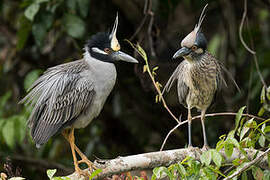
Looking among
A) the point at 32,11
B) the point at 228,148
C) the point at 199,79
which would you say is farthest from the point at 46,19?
the point at 228,148

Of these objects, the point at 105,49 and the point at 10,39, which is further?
the point at 10,39

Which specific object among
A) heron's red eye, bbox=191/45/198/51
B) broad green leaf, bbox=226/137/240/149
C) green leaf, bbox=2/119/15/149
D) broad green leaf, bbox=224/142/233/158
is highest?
heron's red eye, bbox=191/45/198/51

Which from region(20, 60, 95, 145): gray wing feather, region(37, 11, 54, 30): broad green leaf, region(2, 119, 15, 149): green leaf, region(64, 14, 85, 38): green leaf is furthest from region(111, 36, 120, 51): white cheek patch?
region(2, 119, 15, 149): green leaf

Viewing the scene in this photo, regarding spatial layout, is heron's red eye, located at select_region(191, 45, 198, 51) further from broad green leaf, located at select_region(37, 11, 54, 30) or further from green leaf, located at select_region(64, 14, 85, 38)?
broad green leaf, located at select_region(37, 11, 54, 30)

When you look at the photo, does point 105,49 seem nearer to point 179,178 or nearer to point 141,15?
point 179,178

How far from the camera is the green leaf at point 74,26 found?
416cm

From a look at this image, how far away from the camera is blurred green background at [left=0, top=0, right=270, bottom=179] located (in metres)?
4.30

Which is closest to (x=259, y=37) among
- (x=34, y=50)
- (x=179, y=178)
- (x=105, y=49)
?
(x=34, y=50)

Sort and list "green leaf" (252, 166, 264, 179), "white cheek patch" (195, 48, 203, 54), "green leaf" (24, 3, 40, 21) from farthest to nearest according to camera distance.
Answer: "green leaf" (24, 3, 40, 21)
"white cheek patch" (195, 48, 203, 54)
"green leaf" (252, 166, 264, 179)

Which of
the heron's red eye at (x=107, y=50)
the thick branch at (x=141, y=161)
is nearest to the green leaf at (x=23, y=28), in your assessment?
the heron's red eye at (x=107, y=50)

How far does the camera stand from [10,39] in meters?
5.25

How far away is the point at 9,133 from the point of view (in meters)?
4.26

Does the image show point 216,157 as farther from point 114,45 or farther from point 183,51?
point 114,45

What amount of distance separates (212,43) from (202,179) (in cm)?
386
